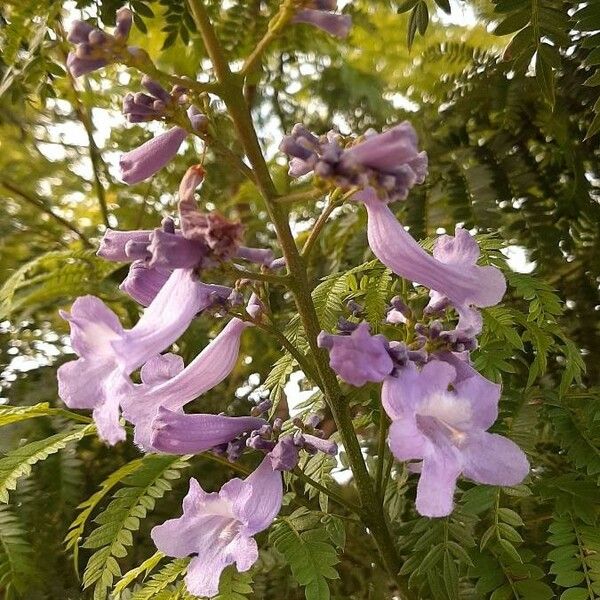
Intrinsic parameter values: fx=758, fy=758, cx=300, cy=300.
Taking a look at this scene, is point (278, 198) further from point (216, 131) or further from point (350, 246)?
point (350, 246)

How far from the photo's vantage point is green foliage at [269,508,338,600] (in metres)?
0.87

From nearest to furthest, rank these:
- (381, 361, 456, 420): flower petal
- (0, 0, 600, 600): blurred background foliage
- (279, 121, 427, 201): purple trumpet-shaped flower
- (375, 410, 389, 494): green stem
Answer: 1. (279, 121, 427, 201): purple trumpet-shaped flower
2. (381, 361, 456, 420): flower petal
3. (375, 410, 389, 494): green stem
4. (0, 0, 600, 600): blurred background foliage

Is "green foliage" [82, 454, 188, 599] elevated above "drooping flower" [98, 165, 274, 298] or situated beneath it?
situated beneath

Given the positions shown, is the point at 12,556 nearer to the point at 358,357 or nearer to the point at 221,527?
the point at 221,527

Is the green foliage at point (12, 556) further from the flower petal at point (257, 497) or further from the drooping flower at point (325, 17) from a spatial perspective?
the drooping flower at point (325, 17)

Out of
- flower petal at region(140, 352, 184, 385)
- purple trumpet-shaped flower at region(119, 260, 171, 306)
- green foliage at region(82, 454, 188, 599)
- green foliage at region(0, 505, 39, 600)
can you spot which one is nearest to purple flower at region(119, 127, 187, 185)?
purple trumpet-shaped flower at region(119, 260, 171, 306)

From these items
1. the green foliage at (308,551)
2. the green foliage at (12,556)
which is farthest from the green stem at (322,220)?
the green foliage at (12,556)

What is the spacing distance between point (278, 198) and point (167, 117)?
148 millimetres

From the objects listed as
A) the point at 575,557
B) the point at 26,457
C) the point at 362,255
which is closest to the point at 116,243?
the point at 26,457

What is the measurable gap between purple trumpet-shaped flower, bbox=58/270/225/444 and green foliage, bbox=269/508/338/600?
11.6 inches

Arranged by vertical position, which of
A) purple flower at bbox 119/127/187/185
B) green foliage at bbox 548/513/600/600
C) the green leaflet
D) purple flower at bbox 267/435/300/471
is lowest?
green foliage at bbox 548/513/600/600

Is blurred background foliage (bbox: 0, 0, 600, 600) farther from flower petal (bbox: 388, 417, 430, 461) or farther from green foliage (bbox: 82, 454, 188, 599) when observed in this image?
flower petal (bbox: 388, 417, 430, 461)

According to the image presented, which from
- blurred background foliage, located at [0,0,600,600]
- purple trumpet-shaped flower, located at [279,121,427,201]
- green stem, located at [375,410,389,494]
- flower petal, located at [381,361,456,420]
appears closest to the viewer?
purple trumpet-shaped flower, located at [279,121,427,201]

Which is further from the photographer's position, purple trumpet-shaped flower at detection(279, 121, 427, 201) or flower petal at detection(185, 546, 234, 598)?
flower petal at detection(185, 546, 234, 598)
